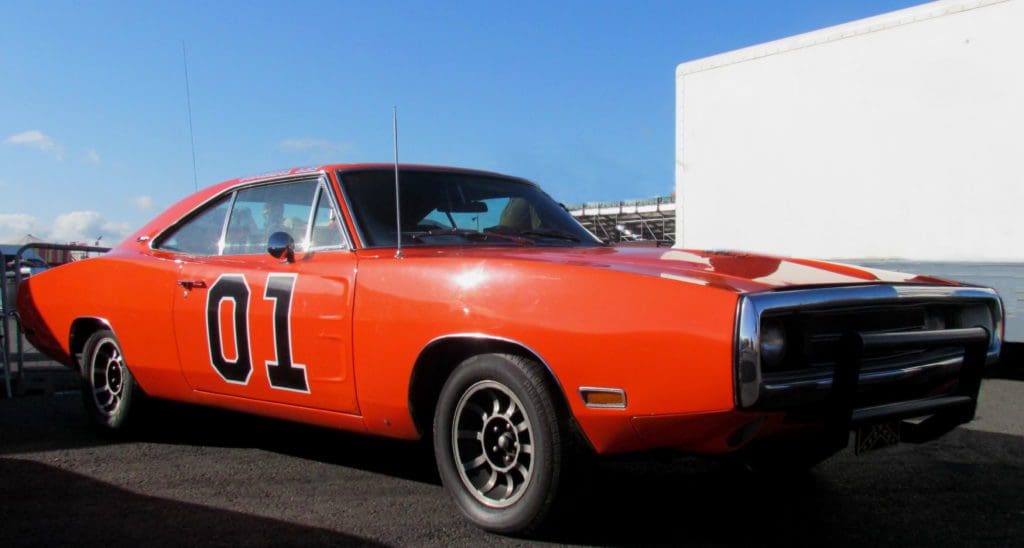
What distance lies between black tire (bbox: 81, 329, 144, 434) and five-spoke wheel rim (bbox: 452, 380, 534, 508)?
256 centimetres

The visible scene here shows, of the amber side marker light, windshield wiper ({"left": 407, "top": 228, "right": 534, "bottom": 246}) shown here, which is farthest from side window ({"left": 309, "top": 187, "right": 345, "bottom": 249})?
the amber side marker light

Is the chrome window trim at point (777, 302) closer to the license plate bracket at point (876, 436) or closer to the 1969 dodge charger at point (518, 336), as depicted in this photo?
the 1969 dodge charger at point (518, 336)

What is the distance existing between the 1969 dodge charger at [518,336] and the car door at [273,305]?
0.01 m

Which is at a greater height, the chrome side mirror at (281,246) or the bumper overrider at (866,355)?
the chrome side mirror at (281,246)

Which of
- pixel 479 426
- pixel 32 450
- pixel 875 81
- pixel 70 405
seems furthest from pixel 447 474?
pixel 875 81

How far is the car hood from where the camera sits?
9.55 ft

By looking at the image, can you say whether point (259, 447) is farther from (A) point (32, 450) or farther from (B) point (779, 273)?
(B) point (779, 273)

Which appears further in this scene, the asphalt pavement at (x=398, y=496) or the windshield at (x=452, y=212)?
the windshield at (x=452, y=212)

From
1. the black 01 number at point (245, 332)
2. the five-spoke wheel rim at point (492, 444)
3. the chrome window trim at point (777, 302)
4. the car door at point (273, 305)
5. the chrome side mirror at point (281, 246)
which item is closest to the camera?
the chrome window trim at point (777, 302)

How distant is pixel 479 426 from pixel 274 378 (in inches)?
46.7

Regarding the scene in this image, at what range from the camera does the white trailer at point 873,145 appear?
24.6 feet

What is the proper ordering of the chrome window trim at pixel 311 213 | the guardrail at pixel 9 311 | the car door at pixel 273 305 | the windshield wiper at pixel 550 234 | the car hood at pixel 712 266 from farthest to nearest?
the guardrail at pixel 9 311
the windshield wiper at pixel 550 234
the chrome window trim at pixel 311 213
the car door at pixel 273 305
the car hood at pixel 712 266

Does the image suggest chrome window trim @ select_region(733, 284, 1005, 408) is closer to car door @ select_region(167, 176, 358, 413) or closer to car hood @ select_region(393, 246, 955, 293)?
car hood @ select_region(393, 246, 955, 293)

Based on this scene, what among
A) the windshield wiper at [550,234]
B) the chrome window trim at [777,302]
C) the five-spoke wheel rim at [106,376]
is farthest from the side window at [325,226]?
the chrome window trim at [777,302]
